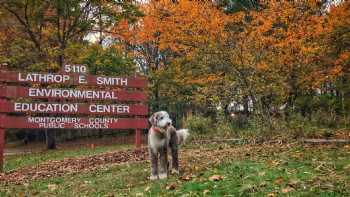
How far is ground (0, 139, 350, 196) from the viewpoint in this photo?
6.64m

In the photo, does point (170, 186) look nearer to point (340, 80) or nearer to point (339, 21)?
point (339, 21)

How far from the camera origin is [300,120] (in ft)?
54.4

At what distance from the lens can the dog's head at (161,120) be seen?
332 inches

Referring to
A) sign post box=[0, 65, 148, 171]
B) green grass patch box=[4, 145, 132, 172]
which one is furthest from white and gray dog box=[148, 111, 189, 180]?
green grass patch box=[4, 145, 132, 172]

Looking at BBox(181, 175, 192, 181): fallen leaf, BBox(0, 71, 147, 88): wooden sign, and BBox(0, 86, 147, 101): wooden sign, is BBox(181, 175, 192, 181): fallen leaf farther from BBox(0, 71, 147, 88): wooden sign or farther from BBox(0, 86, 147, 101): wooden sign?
BBox(0, 71, 147, 88): wooden sign

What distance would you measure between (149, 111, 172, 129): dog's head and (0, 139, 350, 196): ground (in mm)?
990

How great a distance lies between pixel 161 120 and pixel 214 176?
145 cm

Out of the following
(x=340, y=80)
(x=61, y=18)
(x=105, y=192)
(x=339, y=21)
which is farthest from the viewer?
(x=61, y=18)

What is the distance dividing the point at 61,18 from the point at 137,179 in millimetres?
20947

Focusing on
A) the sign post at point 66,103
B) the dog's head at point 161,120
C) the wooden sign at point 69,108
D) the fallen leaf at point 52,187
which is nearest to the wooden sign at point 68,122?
the sign post at point 66,103

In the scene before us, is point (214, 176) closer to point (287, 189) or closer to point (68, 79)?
point (287, 189)

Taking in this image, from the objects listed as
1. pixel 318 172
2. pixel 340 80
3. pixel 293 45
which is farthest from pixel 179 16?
pixel 318 172

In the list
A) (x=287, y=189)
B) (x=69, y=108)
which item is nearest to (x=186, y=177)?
(x=287, y=189)

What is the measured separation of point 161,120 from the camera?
8508mm
